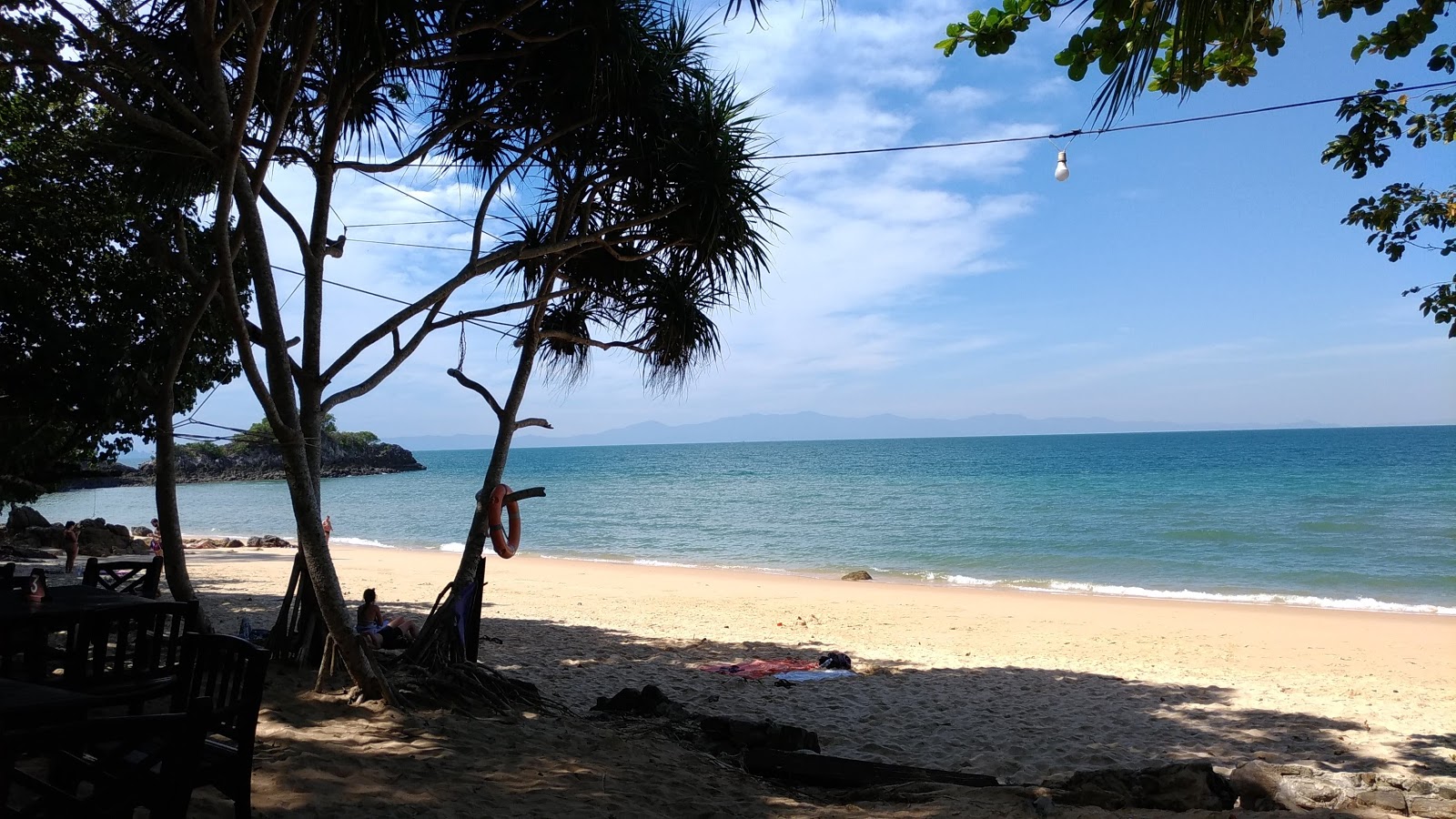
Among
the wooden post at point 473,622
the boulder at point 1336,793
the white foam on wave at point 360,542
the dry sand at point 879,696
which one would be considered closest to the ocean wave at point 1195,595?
the dry sand at point 879,696

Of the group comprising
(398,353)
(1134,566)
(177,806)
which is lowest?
(1134,566)

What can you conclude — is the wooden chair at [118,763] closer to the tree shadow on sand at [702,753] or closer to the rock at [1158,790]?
the tree shadow on sand at [702,753]

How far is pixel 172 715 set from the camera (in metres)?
1.89

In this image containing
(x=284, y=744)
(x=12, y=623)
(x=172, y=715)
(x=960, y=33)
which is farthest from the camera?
(x=284, y=744)

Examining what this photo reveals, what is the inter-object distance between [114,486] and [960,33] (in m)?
59.9

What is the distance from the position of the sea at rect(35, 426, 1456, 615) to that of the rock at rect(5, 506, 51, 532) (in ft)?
22.4

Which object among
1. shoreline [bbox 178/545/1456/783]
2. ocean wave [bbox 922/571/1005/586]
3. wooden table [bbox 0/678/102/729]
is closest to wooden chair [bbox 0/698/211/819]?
Answer: wooden table [bbox 0/678/102/729]

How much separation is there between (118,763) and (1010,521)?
24.0m

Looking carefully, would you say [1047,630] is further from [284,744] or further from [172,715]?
[172,715]

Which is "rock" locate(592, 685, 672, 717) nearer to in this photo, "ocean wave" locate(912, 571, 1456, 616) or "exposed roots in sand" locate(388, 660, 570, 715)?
"exposed roots in sand" locate(388, 660, 570, 715)

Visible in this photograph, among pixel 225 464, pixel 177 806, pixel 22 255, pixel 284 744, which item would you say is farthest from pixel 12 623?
pixel 225 464

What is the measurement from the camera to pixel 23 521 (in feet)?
51.5

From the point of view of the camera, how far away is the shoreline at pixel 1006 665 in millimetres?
4867

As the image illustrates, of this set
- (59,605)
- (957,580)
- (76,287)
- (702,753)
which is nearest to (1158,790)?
(702,753)
